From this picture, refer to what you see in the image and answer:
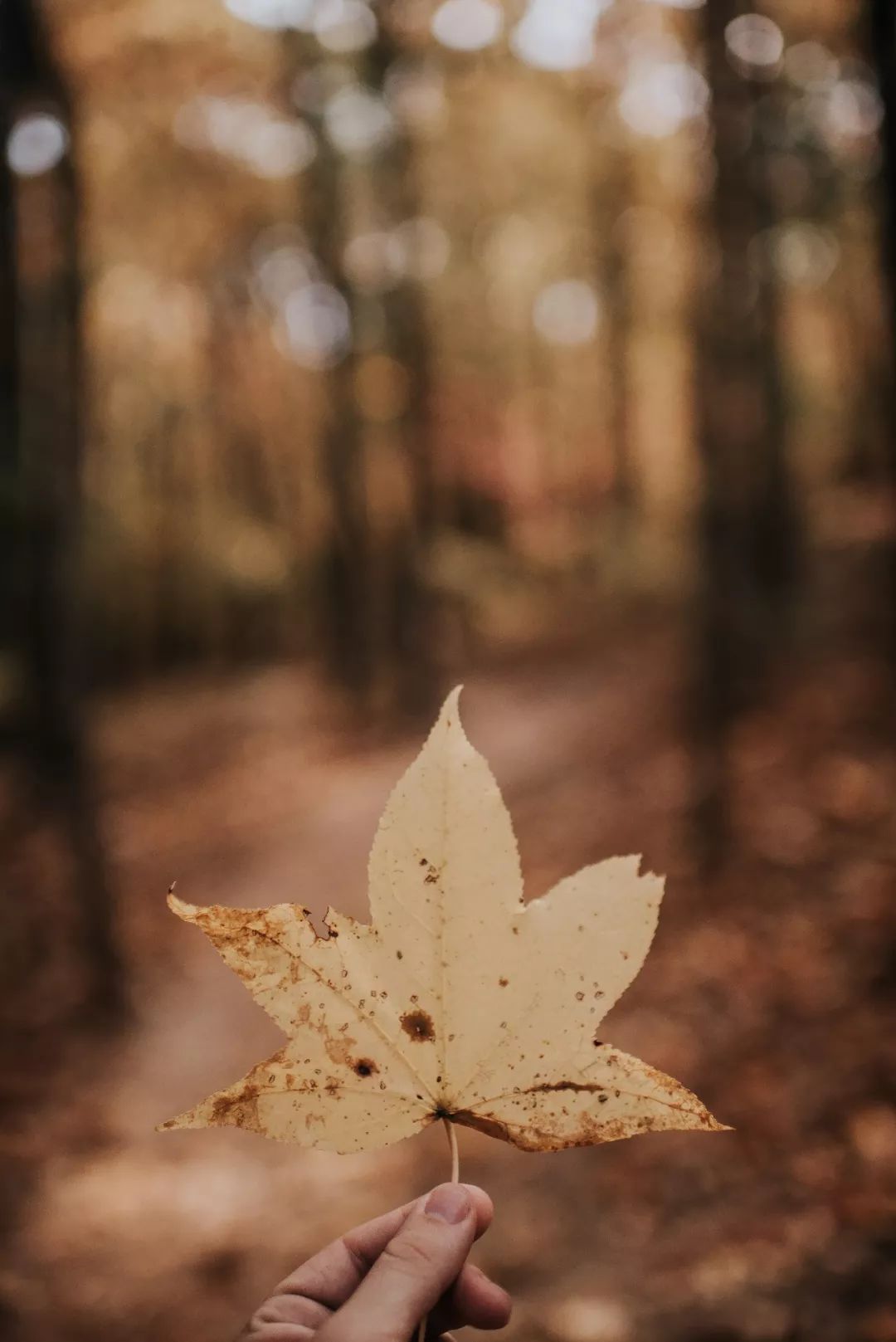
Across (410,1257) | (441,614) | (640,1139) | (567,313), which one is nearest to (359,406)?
(441,614)

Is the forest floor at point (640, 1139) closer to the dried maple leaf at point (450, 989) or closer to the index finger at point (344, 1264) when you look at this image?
the index finger at point (344, 1264)

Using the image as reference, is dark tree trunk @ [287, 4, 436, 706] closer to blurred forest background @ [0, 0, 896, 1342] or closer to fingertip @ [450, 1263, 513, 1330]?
blurred forest background @ [0, 0, 896, 1342]

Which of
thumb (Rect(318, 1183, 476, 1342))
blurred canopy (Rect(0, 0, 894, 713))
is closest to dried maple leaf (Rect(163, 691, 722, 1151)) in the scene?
thumb (Rect(318, 1183, 476, 1342))

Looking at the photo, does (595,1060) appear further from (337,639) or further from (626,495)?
(626,495)

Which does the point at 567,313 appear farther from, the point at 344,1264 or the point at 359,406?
the point at 344,1264

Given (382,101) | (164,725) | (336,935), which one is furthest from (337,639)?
(336,935)

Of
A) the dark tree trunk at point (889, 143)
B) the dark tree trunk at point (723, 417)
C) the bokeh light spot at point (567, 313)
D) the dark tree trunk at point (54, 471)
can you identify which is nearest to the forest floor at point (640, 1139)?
the dark tree trunk at point (723, 417)
